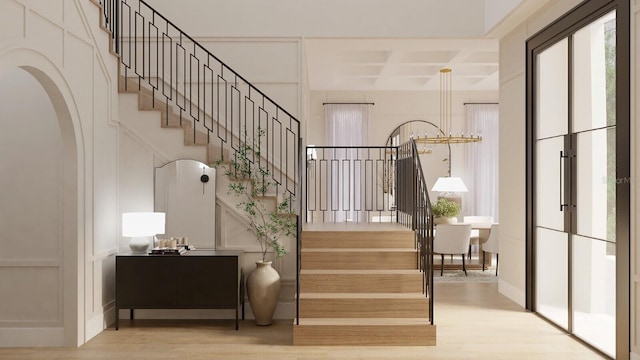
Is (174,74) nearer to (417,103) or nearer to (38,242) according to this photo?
(38,242)

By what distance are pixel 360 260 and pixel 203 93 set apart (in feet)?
9.65

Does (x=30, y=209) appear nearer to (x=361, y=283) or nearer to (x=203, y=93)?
(x=203, y=93)

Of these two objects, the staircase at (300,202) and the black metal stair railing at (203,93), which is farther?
the black metal stair railing at (203,93)

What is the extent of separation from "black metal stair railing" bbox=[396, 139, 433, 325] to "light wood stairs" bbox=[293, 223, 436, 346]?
6.1 inches

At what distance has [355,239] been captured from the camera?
6.73 metres

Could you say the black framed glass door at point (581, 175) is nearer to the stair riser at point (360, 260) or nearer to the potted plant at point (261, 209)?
the stair riser at point (360, 260)

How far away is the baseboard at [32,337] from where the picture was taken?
5.38m

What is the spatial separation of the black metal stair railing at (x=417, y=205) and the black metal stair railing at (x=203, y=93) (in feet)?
4.77

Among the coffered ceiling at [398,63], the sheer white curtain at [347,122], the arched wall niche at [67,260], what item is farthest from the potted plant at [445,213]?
the arched wall niche at [67,260]

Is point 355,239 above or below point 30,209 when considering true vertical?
below

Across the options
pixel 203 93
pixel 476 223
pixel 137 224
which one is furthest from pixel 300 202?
pixel 476 223

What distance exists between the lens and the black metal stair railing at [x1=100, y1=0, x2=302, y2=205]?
7.43m

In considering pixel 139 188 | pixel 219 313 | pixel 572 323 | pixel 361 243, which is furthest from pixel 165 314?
pixel 572 323

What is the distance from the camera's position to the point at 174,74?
766cm
